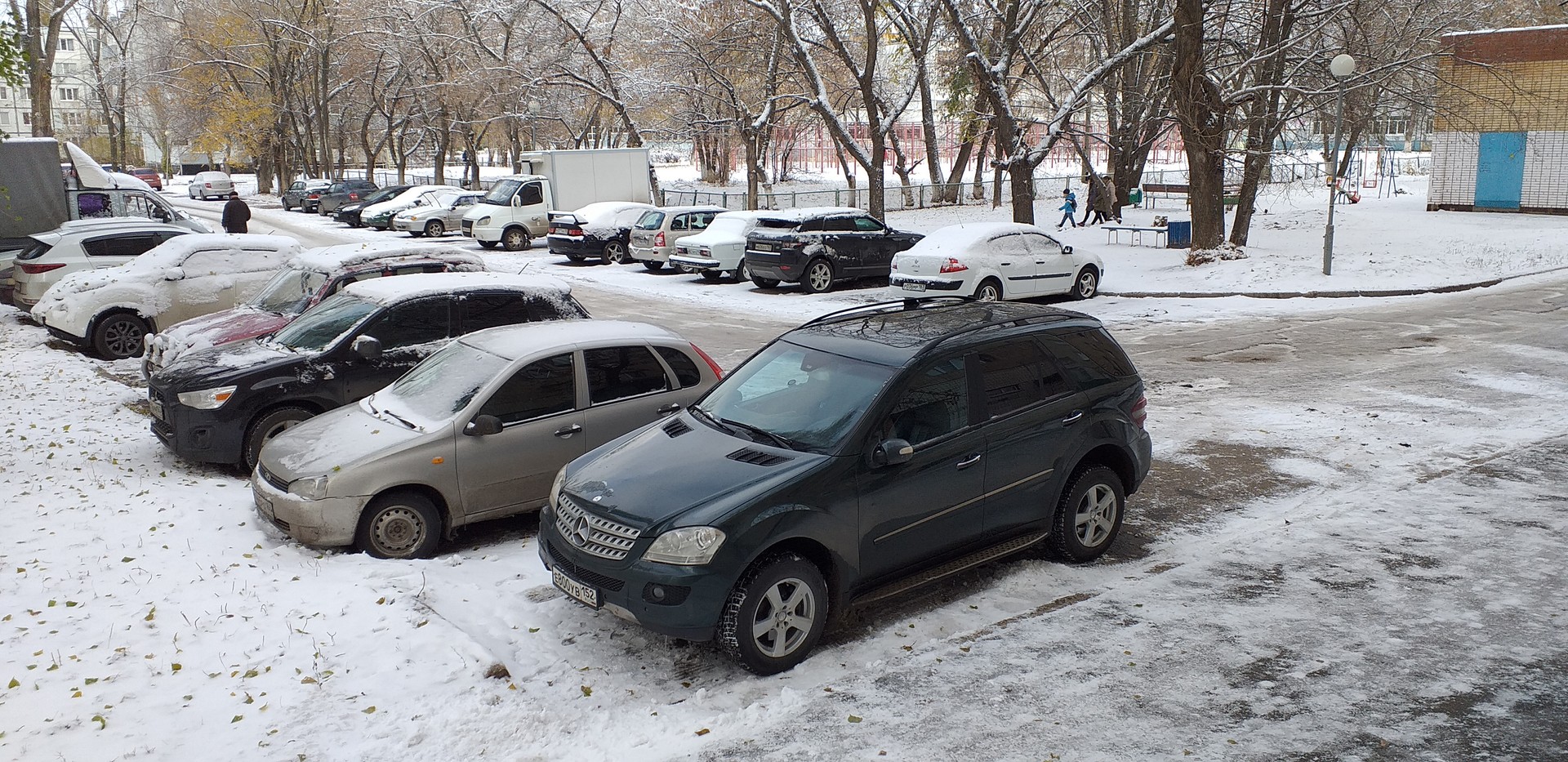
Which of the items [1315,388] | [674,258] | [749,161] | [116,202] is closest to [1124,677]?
[1315,388]

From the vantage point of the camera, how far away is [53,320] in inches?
577

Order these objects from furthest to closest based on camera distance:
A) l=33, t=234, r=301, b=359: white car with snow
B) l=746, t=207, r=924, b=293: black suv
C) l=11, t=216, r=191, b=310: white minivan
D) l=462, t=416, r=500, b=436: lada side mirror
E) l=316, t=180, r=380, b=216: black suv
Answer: l=316, t=180, r=380, b=216: black suv
l=746, t=207, r=924, b=293: black suv
l=11, t=216, r=191, b=310: white minivan
l=33, t=234, r=301, b=359: white car with snow
l=462, t=416, r=500, b=436: lada side mirror

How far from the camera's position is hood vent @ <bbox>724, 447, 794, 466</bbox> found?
572cm

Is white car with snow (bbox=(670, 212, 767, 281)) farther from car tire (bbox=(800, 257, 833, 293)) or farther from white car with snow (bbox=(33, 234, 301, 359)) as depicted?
white car with snow (bbox=(33, 234, 301, 359))

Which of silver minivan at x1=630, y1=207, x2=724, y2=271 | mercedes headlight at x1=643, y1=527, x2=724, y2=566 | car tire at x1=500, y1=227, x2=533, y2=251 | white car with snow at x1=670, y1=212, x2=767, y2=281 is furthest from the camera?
car tire at x1=500, y1=227, x2=533, y2=251

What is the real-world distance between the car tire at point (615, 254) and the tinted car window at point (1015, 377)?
22.1 m

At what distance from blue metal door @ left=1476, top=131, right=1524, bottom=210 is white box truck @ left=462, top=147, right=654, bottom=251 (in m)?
25.2

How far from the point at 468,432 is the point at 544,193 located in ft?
87.9

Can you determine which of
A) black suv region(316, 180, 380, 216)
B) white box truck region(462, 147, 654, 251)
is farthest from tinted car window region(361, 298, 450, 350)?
black suv region(316, 180, 380, 216)

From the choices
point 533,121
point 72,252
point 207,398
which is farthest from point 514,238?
point 207,398

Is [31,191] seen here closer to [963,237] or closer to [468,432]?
[963,237]

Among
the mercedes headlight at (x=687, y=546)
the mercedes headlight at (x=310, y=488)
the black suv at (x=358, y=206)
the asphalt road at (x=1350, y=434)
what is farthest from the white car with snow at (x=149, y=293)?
the black suv at (x=358, y=206)

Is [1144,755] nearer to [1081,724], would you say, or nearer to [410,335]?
[1081,724]

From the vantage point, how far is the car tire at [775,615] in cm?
533
